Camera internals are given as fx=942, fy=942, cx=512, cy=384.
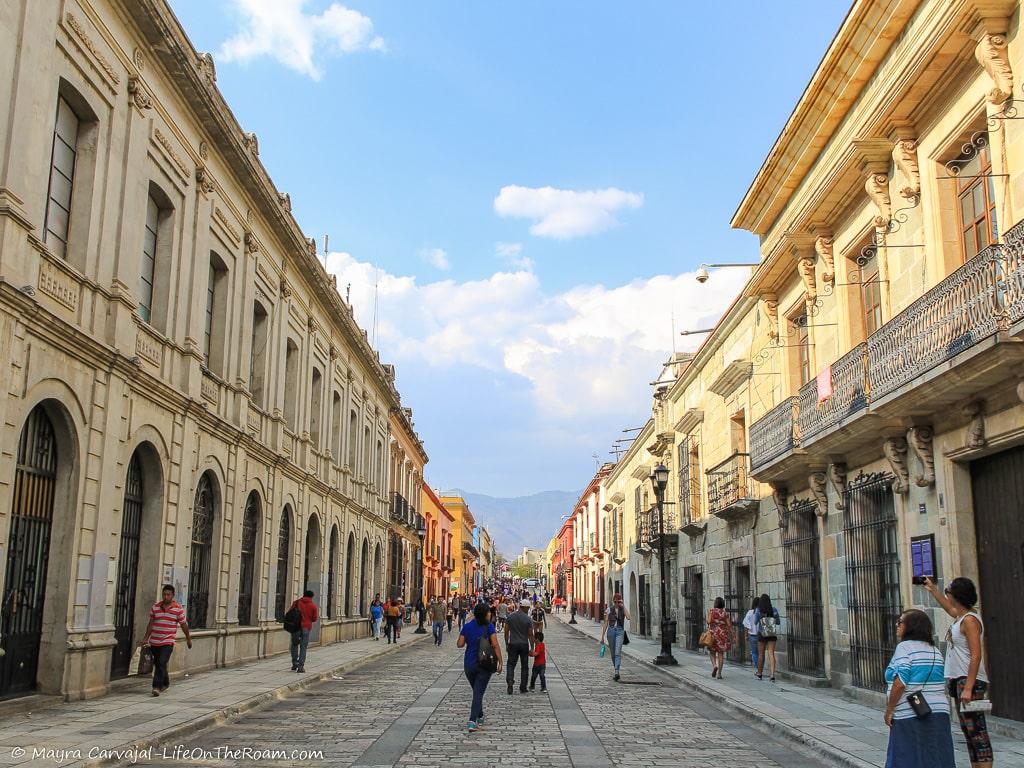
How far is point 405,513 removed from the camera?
47.5 metres

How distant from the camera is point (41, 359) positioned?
11.5 m

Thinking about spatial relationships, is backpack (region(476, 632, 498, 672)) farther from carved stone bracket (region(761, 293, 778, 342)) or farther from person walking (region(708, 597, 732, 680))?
carved stone bracket (region(761, 293, 778, 342))

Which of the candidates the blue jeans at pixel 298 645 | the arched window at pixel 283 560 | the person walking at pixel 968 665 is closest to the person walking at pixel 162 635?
the blue jeans at pixel 298 645

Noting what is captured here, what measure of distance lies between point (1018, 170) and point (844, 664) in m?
8.24

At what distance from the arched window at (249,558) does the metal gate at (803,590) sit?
11.4 m

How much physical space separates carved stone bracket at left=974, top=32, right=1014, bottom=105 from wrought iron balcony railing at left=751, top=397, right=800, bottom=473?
6.72 m

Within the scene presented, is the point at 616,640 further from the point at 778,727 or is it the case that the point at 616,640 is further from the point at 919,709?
the point at 919,709

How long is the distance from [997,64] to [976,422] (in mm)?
3902

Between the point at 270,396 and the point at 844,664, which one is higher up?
the point at 270,396

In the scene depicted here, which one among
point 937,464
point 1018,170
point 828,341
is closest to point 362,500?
A: point 828,341

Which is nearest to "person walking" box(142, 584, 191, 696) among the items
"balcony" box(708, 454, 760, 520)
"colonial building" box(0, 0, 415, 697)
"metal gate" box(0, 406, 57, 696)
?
"colonial building" box(0, 0, 415, 697)

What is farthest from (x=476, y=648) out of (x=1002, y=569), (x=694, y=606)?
(x=694, y=606)

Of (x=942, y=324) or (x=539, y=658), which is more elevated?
(x=942, y=324)

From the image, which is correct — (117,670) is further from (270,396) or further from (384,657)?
(384,657)
